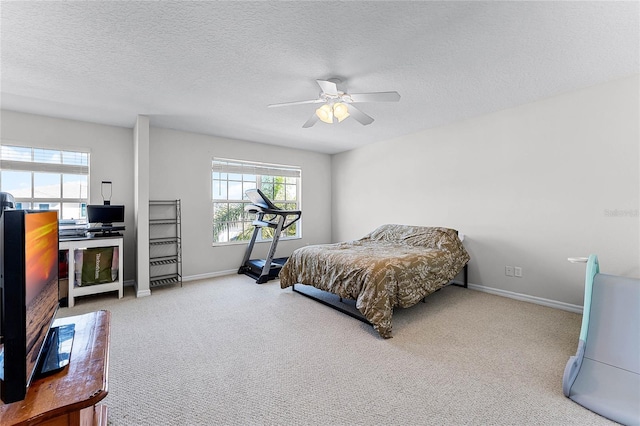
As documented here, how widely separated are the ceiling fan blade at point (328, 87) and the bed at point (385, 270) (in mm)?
1635

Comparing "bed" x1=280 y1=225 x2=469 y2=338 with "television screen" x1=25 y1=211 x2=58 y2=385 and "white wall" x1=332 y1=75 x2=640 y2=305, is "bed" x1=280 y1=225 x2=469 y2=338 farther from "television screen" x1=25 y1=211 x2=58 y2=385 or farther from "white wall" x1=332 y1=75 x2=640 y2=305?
A: "television screen" x1=25 y1=211 x2=58 y2=385

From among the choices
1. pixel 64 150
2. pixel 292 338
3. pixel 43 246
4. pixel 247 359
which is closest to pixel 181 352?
pixel 247 359

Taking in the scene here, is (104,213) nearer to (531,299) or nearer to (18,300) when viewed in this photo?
(18,300)

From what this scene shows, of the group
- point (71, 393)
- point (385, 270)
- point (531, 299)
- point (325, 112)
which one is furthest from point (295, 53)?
point (531, 299)

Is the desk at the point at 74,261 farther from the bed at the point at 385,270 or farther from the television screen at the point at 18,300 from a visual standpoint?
the television screen at the point at 18,300

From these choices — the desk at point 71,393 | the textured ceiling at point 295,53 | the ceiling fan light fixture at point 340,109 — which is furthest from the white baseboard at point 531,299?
the desk at point 71,393

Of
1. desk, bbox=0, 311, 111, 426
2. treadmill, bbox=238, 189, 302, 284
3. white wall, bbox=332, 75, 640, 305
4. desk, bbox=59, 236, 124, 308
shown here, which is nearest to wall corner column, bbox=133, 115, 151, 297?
desk, bbox=59, 236, 124, 308

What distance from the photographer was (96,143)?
147 inches

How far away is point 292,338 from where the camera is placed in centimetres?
238

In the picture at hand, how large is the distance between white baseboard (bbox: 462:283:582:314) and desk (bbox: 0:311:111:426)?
404cm

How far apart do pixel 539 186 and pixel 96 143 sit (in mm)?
5754

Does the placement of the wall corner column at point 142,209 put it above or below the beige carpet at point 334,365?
above

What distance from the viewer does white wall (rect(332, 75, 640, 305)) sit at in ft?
8.82

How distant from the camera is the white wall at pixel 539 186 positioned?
2.69 meters
